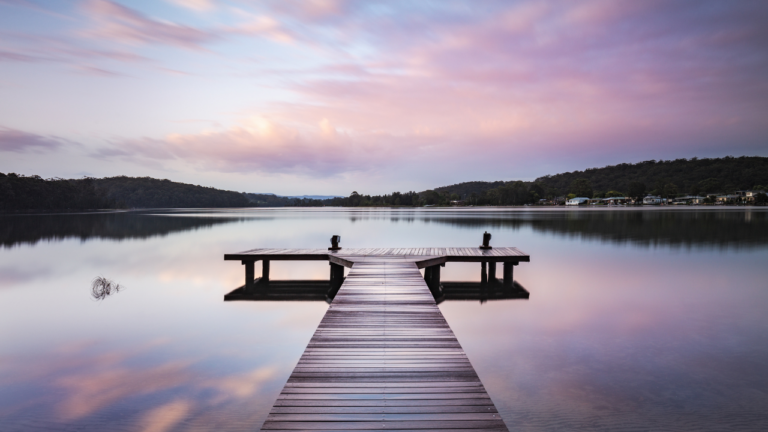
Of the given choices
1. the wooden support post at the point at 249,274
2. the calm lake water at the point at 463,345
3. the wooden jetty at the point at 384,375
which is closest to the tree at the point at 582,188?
the calm lake water at the point at 463,345

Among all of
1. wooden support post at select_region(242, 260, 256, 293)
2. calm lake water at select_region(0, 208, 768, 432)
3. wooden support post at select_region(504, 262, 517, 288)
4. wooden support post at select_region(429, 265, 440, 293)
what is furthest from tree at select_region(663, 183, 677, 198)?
wooden support post at select_region(242, 260, 256, 293)

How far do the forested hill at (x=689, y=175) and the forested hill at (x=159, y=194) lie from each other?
133 metres

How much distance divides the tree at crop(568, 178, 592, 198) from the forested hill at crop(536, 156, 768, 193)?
25.3ft

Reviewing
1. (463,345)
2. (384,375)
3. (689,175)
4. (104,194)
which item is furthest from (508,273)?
(689,175)

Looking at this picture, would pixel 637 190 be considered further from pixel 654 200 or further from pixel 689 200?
pixel 689 200

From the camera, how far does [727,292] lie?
1138 cm

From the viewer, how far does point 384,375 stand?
3.58 meters

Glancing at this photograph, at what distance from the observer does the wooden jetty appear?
2.82m

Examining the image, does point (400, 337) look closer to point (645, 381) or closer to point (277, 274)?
point (645, 381)

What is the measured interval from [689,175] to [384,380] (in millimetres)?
177732

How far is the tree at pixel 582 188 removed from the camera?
15712 centimetres

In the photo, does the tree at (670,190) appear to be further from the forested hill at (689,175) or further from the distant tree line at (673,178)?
the forested hill at (689,175)

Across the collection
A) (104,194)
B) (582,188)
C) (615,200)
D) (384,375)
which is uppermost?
(582,188)

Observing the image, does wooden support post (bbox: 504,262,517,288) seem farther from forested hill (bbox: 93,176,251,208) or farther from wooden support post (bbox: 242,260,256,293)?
forested hill (bbox: 93,176,251,208)
